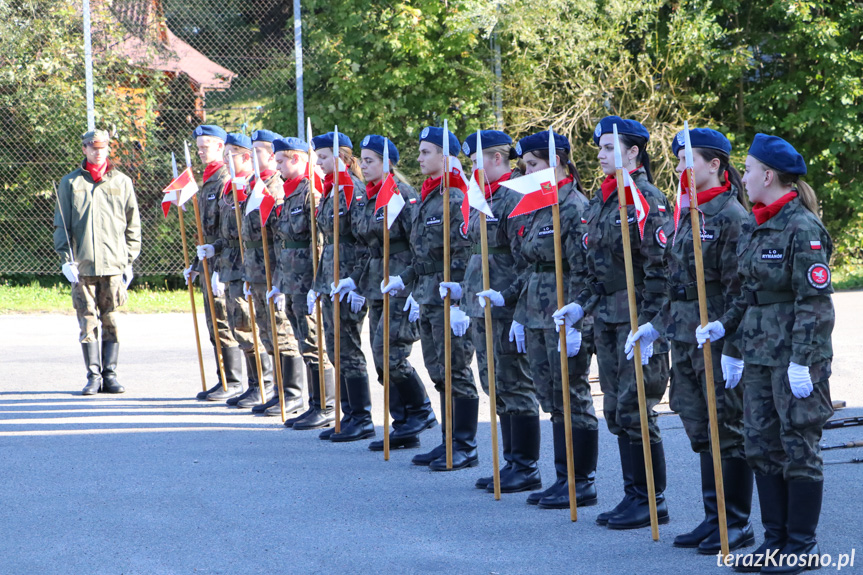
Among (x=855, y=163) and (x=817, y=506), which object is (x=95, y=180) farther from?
(x=855, y=163)

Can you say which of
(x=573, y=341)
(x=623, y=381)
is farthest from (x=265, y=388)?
(x=623, y=381)

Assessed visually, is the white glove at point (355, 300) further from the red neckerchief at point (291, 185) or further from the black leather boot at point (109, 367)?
the black leather boot at point (109, 367)

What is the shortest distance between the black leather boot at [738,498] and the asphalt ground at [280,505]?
0.27 m

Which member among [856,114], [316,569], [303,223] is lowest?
[316,569]

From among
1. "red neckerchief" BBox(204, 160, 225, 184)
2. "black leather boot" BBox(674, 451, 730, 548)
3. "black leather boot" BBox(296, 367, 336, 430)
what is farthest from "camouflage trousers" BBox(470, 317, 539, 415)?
"red neckerchief" BBox(204, 160, 225, 184)

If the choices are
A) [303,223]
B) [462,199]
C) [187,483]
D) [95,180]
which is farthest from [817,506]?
[95,180]

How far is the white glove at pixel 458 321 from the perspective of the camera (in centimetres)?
660

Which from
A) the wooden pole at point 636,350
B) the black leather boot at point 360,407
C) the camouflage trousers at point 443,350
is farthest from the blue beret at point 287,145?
the wooden pole at point 636,350

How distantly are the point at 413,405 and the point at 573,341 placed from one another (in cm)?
242

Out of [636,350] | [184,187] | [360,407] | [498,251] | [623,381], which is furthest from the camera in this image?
[184,187]

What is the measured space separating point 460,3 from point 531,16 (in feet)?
3.95

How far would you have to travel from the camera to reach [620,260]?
17.5ft

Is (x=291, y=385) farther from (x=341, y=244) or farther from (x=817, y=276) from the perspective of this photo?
(x=817, y=276)

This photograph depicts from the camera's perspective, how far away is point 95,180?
10375 millimetres
